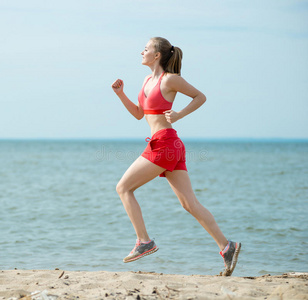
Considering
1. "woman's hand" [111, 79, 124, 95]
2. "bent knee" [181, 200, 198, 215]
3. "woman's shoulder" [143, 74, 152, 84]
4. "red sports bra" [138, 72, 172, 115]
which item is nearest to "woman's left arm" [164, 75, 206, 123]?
"red sports bra" [138, 72, 172, 115]

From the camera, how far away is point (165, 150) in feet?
14.6

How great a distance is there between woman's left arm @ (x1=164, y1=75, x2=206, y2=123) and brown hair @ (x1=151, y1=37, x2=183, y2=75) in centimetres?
17

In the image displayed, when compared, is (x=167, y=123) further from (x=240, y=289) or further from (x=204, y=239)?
(x=204, y=239)

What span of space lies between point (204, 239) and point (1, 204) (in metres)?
6.15

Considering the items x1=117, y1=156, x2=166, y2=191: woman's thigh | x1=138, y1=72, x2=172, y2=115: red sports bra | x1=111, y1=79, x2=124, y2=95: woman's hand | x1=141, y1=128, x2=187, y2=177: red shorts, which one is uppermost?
x1=111, y1=79, x2=124, y2=95: woman's hand

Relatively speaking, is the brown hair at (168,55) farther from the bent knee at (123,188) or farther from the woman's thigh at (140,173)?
the bent knee at (123,188)

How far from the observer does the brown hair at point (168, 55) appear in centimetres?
460

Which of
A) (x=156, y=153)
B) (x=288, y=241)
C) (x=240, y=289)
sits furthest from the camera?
(x=288, y=241)

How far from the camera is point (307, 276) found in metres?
4.91

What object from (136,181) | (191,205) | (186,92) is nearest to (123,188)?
(136,181)

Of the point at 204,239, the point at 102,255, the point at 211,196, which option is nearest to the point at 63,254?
the point at 102,255

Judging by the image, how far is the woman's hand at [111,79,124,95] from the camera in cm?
490

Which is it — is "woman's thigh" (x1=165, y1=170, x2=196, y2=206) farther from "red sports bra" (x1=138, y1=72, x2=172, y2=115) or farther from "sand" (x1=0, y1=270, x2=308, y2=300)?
"sand" (x1=0, y1=270, x2=308, y2=300)

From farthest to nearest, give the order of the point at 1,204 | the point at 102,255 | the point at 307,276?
the point at 1,204 → the point at 102,255 → the point at 307,276
